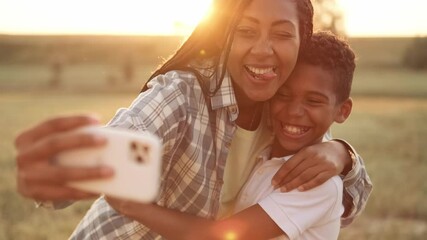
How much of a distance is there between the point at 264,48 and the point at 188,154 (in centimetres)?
49

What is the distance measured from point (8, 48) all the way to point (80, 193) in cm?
4824

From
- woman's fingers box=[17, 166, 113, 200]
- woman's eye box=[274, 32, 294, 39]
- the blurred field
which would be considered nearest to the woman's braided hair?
woman's eye box=[274, 32, 294, 39]

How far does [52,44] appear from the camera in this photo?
49000mm

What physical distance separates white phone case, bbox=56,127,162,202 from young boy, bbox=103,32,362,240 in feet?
3.77

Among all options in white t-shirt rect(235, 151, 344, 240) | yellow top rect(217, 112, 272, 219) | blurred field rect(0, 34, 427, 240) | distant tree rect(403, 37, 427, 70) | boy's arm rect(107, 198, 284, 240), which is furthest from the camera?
distant tree rect(403, 37, 427, 70)

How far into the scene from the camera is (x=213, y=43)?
308cm

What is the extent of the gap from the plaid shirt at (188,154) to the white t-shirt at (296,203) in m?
0.15

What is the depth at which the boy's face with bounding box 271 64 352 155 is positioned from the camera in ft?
10.4

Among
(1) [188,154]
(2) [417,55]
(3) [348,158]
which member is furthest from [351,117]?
(2) [417,55]

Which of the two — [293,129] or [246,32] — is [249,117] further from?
[246,32]

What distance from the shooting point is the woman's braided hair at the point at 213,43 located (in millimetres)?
3012

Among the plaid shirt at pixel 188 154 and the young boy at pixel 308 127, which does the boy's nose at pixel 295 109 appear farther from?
the plaid shirt at pixel 188 154

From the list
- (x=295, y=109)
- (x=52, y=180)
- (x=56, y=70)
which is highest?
(x=52, y=180)

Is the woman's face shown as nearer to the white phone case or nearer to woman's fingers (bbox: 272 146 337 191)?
woman's fingers (bbox: 272 146 337 191)
